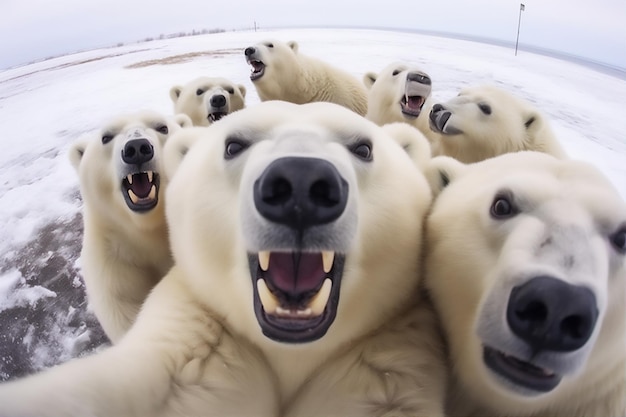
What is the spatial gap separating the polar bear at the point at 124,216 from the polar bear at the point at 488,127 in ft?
5.53

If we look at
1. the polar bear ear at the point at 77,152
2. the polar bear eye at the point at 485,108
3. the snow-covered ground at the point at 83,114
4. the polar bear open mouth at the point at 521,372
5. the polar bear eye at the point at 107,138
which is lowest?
the snow-covered ground at the point at 83,114

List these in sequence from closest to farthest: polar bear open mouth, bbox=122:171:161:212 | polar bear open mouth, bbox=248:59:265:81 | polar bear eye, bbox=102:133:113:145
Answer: polar bear open mouth, bbox=122:171:161:212 → polar bear eye, bbox=102:133:113:145 → polar bear open mouth, bbox=248:59:265:81

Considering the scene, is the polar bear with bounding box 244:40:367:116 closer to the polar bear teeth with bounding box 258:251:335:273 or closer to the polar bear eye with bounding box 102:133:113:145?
the polar bear eye with bounding box 102:133:113:145

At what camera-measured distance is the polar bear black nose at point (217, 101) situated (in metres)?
3.83

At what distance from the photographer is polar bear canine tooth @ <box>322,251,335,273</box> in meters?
1.09

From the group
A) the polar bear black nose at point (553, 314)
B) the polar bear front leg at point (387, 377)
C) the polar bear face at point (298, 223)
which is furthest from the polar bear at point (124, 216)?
the polar bear black nose at point (553, 314)

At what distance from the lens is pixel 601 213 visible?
3.88 ft

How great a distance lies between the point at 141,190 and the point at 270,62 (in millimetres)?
2929

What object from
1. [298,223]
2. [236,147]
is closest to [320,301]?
[298,223]

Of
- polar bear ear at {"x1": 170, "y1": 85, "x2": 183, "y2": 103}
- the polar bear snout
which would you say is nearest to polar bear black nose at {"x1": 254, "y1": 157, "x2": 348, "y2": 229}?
the polar bear snout

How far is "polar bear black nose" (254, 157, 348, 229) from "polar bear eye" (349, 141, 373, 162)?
0.37 m

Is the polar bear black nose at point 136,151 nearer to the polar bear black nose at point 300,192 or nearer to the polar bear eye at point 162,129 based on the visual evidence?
the polar bear eye at point 162,129

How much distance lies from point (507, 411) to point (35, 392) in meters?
1.18

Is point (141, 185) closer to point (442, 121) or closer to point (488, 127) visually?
point (442, 121)
